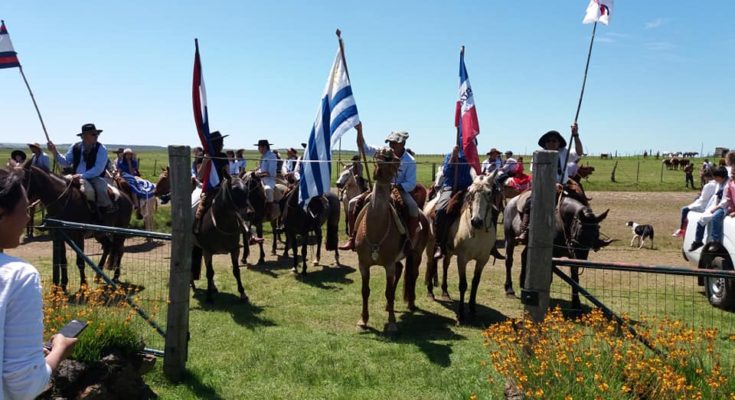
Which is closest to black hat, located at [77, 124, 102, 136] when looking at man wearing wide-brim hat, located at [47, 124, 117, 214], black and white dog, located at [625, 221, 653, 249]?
man wearing wide-brim hat, located at [47, 124, 117, 214]

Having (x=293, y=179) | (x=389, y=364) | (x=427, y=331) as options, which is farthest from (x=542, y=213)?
(x=293, y=179)

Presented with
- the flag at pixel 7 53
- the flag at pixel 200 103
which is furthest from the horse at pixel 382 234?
the flag at pixel 7 53

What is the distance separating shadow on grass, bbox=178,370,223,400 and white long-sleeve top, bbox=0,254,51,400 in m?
3.41

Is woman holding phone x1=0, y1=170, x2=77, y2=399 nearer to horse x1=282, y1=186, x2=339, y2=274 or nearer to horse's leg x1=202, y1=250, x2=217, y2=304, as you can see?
horse's leg x1=202, y1=250, x2=217, y2=304

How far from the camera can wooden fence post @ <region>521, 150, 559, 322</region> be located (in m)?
4.97

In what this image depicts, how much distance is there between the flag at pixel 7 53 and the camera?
1045 centimetres

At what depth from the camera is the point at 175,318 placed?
581cm

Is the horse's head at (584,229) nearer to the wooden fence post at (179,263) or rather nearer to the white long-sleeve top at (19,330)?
the wooden fence post at (179,263)

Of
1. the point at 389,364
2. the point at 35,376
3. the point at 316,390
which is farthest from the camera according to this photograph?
the point at 389,364

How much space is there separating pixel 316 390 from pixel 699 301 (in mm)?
7570

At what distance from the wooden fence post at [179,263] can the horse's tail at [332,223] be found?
17.4 feet

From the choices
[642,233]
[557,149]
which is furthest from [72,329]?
[642,233]

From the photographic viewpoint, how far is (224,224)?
950cm

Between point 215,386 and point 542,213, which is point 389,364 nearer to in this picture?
point 215,386
